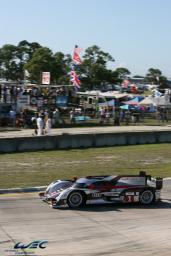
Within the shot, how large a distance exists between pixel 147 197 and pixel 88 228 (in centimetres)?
382

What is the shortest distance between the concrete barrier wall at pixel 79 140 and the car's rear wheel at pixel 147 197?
47.0 feet

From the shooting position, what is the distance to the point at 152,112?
5509 cm

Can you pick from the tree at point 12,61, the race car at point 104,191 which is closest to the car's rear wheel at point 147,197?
the race car at point 104,191

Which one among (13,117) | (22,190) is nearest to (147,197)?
(22,190)

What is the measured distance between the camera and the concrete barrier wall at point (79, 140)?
100 feet

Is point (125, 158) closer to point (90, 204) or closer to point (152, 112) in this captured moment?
point (90, 204)

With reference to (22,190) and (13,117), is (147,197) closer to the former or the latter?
(22,190)

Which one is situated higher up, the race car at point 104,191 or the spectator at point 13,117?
the spectator at point 13,117

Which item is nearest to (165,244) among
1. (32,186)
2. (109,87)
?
(32,186)

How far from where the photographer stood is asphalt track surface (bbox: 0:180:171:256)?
11.9 metres

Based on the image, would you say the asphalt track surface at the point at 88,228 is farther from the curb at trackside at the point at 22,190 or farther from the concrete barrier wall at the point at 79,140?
the concrete barrier wall at the point at 79,140

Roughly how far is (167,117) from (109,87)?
40124 mm

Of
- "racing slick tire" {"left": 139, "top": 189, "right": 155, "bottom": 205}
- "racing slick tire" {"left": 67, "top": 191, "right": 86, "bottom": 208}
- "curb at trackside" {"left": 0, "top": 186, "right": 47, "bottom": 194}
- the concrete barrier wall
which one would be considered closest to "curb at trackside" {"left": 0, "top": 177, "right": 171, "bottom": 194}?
"curb at trackside" {"left": 0, "top": 186, "right": 47, "bottom": 194}

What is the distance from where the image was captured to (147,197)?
17188 millimetres
